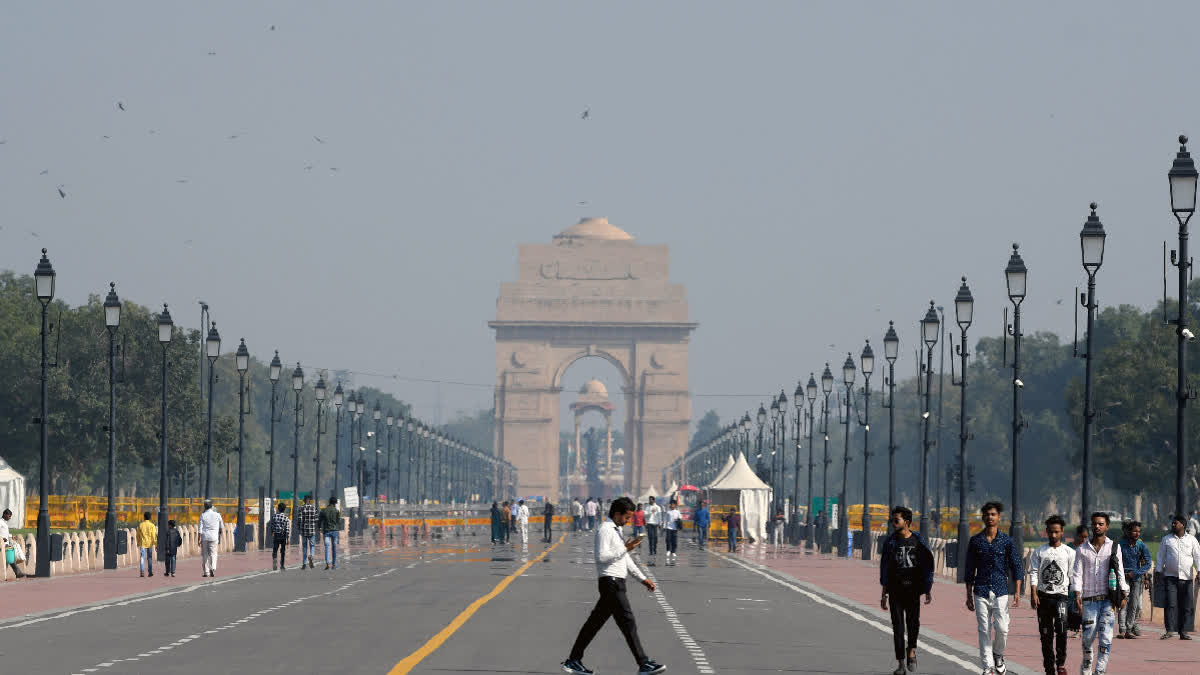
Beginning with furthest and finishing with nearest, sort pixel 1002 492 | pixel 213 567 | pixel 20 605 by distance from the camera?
pixel 1002 492
pixel 213 567
pixel 20 605

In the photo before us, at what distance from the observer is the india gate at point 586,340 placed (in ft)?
601

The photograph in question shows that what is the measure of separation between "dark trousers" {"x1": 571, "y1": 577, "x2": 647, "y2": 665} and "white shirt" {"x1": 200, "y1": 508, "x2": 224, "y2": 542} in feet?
79.7

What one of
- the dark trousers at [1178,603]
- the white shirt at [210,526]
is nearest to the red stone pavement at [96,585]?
the white shirt at [210,526]

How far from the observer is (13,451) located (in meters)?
93.6

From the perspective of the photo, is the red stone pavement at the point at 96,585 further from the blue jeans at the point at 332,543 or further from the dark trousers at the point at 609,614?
the dark trousers at the point at 609,614

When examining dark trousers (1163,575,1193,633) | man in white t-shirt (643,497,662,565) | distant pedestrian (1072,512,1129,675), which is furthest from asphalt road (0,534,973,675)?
man in white t-shirt (643,497,662,565)

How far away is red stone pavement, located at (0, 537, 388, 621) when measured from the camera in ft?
→ 102

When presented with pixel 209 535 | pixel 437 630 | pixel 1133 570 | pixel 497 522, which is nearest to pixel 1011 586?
pixel 1133 570

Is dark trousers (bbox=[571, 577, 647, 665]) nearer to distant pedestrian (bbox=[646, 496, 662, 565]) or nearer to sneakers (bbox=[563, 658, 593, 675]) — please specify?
sneakers (bbox=[563, 658, 593, 675])

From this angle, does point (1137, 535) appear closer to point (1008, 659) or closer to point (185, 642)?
point (1008, 659)

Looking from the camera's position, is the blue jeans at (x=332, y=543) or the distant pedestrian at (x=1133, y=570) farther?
the blue jeans at (x=332, y=543)

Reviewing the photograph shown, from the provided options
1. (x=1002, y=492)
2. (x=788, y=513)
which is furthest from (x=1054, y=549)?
(x=1002, y=492)

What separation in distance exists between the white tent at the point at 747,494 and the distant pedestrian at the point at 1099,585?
178ft

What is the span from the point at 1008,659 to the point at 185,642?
345 inches
